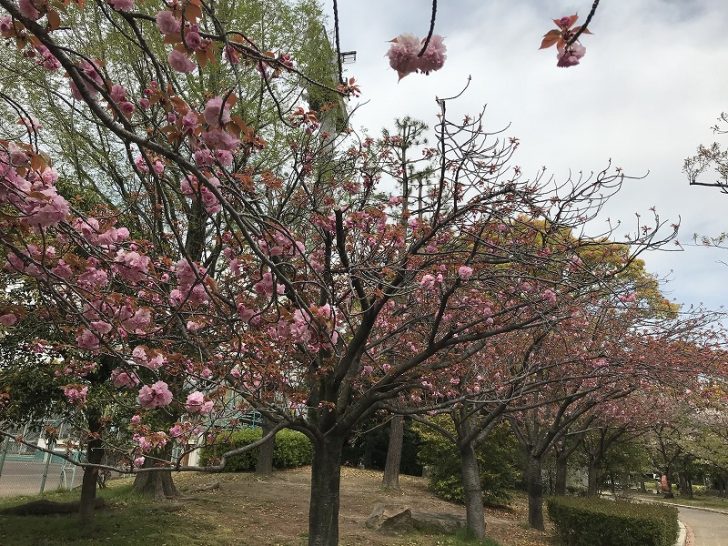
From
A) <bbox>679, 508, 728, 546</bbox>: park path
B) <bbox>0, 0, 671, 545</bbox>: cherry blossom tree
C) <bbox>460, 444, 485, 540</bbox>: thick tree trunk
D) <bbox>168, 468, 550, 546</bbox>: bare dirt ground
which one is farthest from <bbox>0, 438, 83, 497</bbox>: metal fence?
<bbox>679, 508, 728, 546</bbox>: park path

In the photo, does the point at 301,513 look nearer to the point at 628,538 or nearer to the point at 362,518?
the point at 362,518

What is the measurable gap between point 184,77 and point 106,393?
16.8ft

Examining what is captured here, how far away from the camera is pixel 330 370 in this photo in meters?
5.65

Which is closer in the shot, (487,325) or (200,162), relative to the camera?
(200,162)

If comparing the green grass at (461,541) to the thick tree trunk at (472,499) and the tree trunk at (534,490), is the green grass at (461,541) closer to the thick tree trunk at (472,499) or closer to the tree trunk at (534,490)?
the thick tree trunk at (472,499)

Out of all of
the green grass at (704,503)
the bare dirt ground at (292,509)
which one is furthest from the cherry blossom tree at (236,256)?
the green grass at (704,503)

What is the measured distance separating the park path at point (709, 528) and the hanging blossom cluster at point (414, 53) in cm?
1329

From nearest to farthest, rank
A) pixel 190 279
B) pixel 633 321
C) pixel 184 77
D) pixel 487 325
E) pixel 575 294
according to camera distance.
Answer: pixel 190 279, pixel 487 325, pixel 575 294, pixel 633 321, pixel 184 77

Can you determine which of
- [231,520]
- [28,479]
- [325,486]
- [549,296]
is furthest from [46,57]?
[28,479]

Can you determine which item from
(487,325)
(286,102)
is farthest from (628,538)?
(286,102)

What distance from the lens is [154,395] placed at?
9.77ft

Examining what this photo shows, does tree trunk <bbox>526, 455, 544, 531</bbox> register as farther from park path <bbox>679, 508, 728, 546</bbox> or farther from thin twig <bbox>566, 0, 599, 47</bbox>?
thin twig <bbox>566, 0, 599, 47</bbox>

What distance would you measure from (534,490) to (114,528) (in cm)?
836

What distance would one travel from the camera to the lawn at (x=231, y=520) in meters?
7.12
